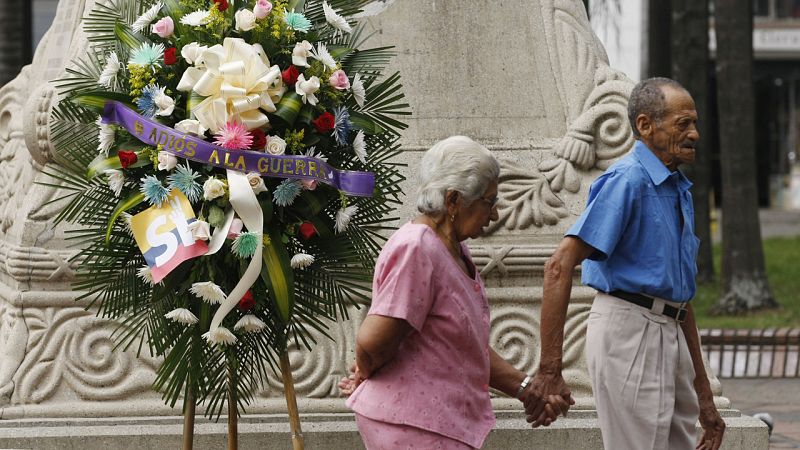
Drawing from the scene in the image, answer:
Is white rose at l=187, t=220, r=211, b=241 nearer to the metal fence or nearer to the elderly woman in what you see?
the elderly woman

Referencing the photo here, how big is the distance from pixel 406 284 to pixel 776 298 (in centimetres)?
1135

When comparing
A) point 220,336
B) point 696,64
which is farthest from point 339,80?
point 696,64

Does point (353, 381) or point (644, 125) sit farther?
point (644, 125)

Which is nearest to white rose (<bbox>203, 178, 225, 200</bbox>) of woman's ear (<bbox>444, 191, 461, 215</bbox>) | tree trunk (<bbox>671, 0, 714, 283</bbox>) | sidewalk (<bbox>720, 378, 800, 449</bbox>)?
woman's ear (<bbox>444, 191, 461, 215</bbox>)

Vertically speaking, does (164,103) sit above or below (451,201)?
above

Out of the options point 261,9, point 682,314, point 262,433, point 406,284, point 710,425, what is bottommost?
point 262,433

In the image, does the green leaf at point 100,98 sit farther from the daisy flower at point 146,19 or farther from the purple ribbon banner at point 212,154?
the daisy flower at point 146,19

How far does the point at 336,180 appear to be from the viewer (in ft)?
15.2

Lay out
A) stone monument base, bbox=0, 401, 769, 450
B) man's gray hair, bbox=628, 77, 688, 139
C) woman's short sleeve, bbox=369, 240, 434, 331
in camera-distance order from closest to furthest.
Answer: woman's short sleeve, bbox=369, 240, 434, 331, man's gray hair, bbox=628, 77, 688, 139, stone monument base, bbox=0, 401, 769, 450

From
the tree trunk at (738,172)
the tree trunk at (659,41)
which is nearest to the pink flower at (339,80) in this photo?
the tree trunk at (738,172)

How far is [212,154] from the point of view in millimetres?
4461

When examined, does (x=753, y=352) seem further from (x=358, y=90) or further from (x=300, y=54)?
(x=300, y=54)

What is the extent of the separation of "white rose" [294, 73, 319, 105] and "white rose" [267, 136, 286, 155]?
151mm

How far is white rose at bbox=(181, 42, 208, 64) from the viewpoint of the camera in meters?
4.47
